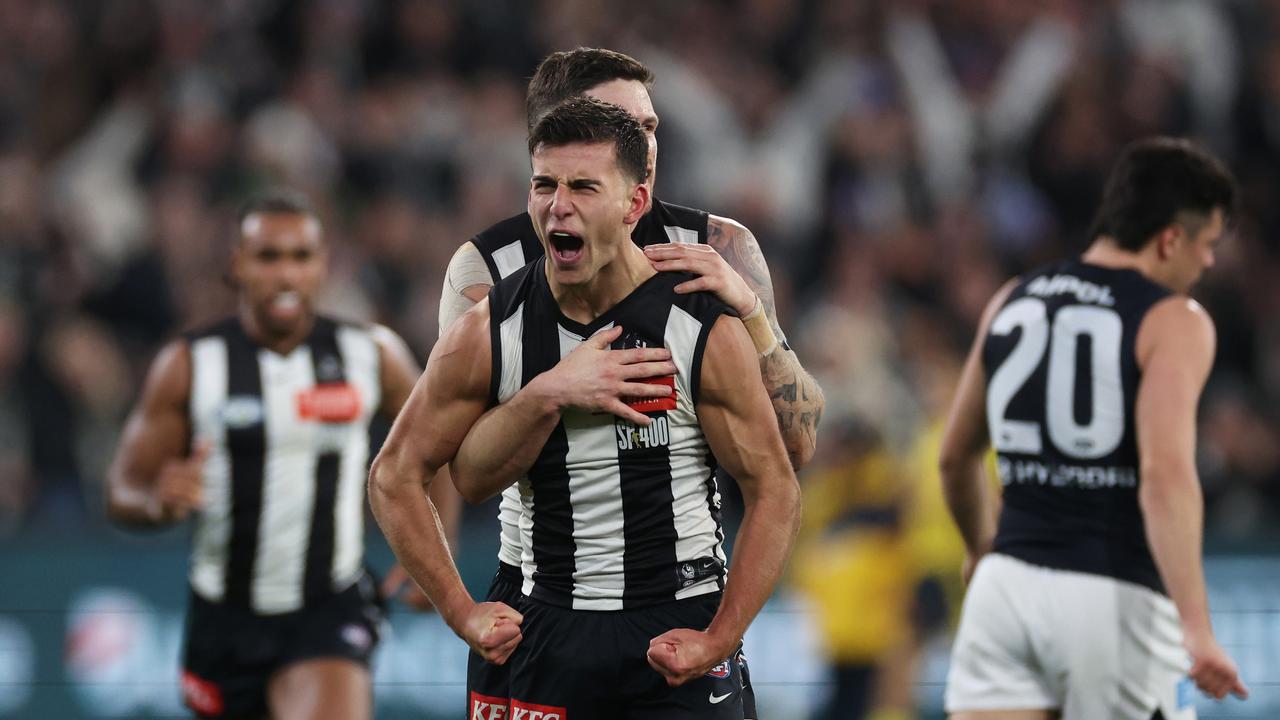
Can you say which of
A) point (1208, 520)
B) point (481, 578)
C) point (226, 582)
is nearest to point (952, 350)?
point (1208, 520)

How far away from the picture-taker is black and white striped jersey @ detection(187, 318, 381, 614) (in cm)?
682

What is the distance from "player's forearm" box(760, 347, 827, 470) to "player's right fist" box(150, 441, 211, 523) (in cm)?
278

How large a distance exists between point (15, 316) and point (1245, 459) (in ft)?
24.3

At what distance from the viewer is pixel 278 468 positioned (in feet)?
22.7

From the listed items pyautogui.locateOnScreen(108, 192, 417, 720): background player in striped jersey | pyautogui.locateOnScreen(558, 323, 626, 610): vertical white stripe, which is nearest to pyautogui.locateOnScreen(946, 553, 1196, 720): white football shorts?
pyautogui.locateOnScreen(558, 323, 626, 610): vertical white stripe

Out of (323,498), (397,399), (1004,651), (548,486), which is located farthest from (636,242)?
(323,498)

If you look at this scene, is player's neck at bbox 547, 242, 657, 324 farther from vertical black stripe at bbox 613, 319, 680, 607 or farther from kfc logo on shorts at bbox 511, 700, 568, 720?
kfc logo on shorts at bbox 511, 700, 568, 720

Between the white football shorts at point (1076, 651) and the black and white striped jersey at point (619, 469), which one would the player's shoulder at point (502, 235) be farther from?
the white football shorts at point (1076, 651)

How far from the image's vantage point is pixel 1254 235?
11.2 m

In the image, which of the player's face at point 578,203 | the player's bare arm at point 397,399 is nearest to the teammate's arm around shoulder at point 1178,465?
the player's face at point 578,203

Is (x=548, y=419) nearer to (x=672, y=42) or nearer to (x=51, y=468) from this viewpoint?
(x=51, y=468)

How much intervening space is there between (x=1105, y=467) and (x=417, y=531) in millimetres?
2181

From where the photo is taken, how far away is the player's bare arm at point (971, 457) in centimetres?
559

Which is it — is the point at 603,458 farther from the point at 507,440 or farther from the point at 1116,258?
the point at 1116,258
